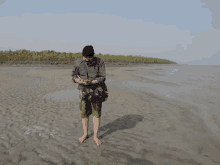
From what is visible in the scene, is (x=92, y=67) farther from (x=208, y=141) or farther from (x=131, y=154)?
(x=208, y=141)

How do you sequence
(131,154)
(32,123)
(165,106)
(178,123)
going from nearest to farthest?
A: (131,154)
(32,123)
(178,123)
(165,106)

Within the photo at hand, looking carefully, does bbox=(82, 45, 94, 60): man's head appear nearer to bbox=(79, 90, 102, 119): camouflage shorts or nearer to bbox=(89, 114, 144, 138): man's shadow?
bbox=(79, 90, 102, 119): camouflage shorts

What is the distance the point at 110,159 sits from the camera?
10.5 feet

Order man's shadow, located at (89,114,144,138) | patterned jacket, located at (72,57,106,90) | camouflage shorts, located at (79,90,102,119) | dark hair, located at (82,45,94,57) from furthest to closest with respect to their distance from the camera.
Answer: man's shadow, located at (89,114,144,138), camouflage shorts, located at (79,90,102,119), patterned jacket, located at (72,57,106,90), dark hair, located at (82,45,94,57)

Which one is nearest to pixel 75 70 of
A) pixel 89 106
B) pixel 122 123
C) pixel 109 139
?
pixel 89 106

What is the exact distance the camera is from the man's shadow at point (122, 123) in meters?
4.68

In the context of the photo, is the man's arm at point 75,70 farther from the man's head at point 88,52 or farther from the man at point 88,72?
the man's head at point 88,52

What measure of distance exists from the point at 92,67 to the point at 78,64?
33cm

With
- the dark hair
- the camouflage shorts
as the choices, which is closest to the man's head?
the dark hair

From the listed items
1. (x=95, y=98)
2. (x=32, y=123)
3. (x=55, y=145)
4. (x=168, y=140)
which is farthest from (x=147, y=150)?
(x=32, y=123)

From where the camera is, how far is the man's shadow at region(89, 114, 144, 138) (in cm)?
468

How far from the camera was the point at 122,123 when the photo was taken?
5180 millimetres

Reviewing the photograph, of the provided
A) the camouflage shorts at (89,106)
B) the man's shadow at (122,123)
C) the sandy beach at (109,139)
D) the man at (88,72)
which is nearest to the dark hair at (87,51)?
the man at (88,72)

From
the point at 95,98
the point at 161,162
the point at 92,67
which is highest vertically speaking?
the point at 92,67
